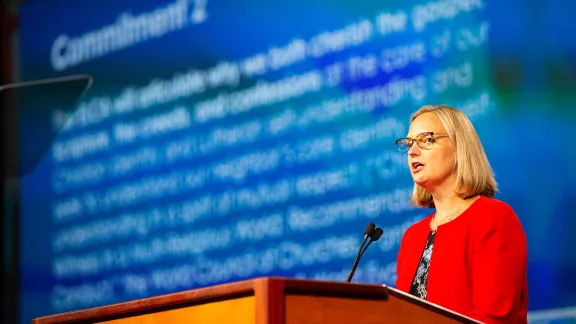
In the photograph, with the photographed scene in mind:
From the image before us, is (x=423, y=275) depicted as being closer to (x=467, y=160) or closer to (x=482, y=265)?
(x=482, y=265)

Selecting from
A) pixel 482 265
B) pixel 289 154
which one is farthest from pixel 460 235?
pixel 289 154

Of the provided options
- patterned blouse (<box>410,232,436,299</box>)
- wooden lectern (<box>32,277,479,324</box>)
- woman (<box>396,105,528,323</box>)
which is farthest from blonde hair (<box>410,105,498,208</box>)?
wooden lectern (<box>32,277,479,324</box>)

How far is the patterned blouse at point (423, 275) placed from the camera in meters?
3.02

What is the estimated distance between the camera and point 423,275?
3.04 meters

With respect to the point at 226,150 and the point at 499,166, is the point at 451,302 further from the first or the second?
the point at 226,150

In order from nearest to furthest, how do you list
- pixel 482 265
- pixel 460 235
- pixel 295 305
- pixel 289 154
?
1. pixel 295 305
2. pixel 482 265
3. pixel 460 235
4. pixel 289 154

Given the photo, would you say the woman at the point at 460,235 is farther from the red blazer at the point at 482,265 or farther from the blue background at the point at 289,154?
the blue background at the point at 289,154

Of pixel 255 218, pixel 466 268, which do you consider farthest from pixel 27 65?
pixel 466 268

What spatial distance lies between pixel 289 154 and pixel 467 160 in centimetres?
182

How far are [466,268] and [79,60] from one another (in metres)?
3.67

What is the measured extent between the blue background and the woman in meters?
0.78

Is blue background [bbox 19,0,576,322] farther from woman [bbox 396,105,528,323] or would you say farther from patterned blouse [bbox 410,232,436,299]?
patterned blouse [bbox 410,232,436,299]

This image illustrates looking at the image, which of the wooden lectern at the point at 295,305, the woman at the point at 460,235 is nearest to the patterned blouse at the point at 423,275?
the woman at the point at 460,235

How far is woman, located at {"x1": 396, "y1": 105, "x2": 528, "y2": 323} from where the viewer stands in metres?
2.75
